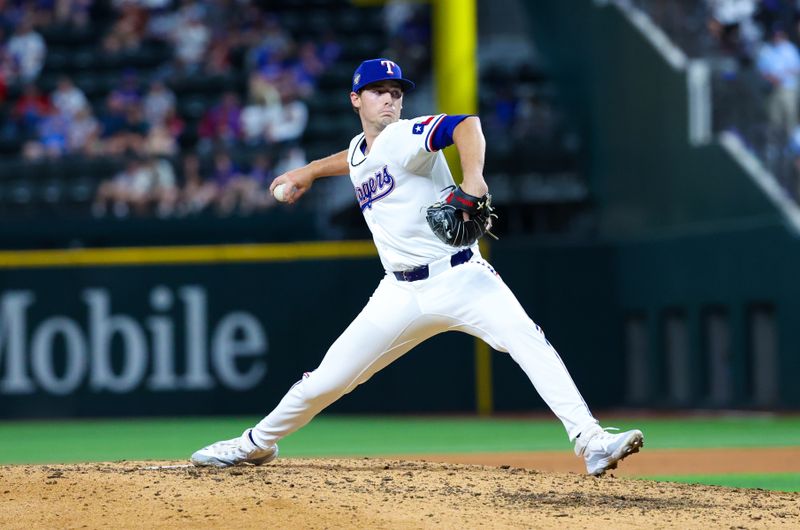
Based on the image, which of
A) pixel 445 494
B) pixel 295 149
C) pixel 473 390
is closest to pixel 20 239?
pixel 295 149


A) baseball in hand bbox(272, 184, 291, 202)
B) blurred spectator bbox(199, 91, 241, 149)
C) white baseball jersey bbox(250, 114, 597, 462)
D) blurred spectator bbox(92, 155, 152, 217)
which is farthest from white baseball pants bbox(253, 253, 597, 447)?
blurred spectator bbox(199, 91, 241, 149)

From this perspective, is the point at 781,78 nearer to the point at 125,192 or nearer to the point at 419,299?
the point at 125,192

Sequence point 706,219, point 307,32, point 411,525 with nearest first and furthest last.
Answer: point 411,525
point 706,219
point 307,32

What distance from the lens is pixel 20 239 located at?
1542cm

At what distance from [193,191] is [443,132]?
9.85 metres

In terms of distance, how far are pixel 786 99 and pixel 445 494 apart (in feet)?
29.6

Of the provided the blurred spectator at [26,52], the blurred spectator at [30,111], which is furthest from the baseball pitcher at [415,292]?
the blurred spectator at [26,52]

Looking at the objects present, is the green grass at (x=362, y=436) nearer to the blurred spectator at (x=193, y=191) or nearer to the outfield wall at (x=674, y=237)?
the outfield wall at (x=674, y=237)

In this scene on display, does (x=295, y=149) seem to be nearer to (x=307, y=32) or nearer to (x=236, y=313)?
(x=236, y=313)

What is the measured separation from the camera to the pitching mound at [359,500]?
216 inches

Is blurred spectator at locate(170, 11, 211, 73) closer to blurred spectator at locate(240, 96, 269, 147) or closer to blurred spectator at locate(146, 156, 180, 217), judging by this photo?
blurred spectator at locate(240, 96, 269, 147)

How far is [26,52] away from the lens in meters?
18.0

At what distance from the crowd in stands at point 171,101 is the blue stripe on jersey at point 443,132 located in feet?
31.5

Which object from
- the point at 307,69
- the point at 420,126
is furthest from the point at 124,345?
the point at 420,126
